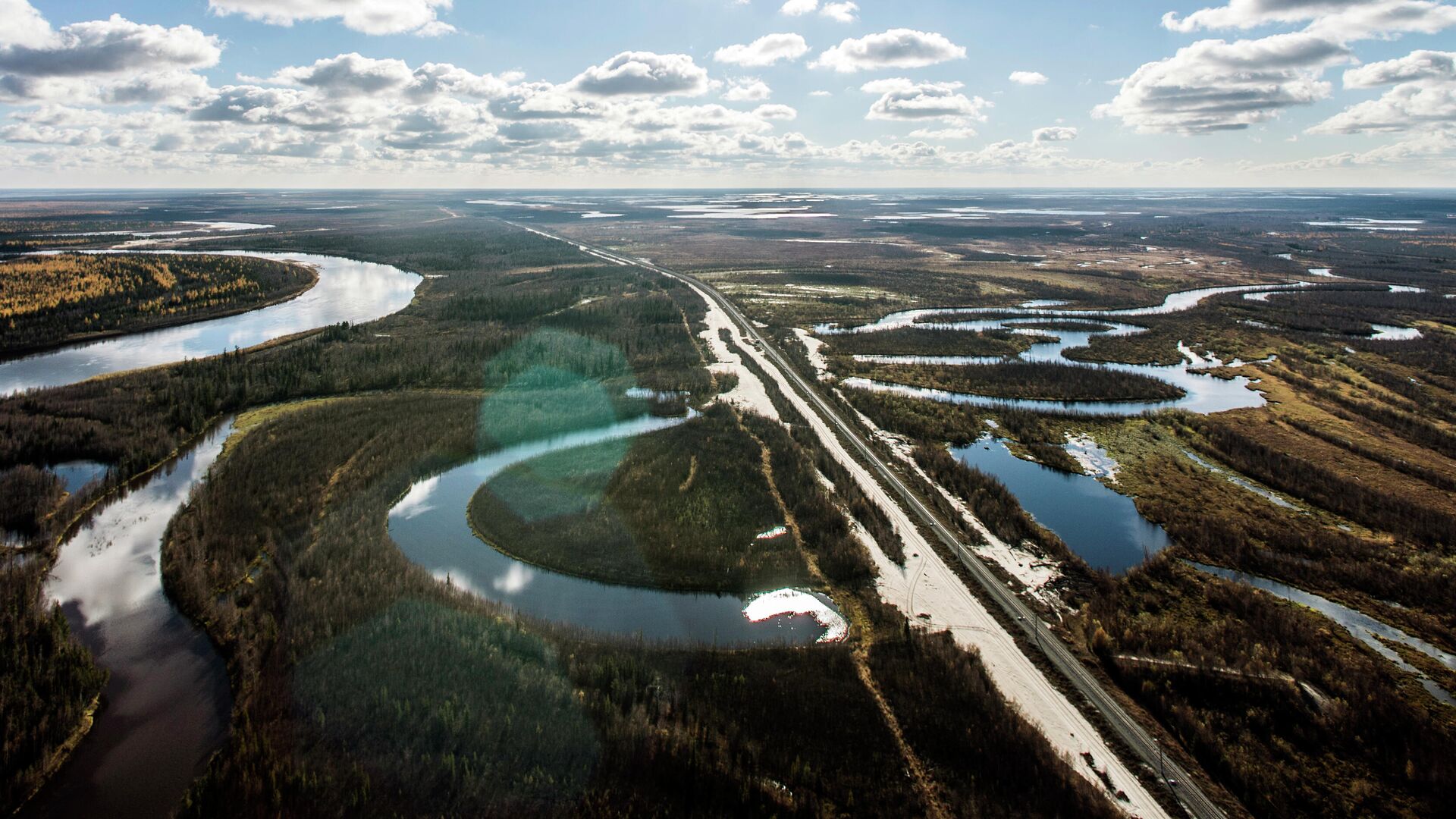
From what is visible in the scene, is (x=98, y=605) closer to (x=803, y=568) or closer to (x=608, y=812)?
(x=608, y=812)

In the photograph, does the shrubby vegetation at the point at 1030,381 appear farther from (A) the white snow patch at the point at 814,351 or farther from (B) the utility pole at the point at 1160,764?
(B) the utility pole at the point at 1160,764

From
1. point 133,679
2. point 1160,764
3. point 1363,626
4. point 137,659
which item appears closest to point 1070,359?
point 1363,626

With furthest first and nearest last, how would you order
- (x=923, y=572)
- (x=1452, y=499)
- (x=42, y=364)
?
(x=42, y=364)
(x=1452, y=499)
(x=923, y=572)

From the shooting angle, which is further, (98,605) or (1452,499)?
(1452,499)

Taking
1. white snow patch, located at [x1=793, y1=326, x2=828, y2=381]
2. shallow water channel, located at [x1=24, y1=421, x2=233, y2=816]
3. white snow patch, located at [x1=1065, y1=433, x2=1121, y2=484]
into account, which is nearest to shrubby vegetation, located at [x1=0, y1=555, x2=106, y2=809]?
shallow water channel, located at [x1=24, y1=421, x2=233, y2=816]

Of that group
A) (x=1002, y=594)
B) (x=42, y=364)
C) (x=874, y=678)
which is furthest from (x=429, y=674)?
(x=42, y=364)

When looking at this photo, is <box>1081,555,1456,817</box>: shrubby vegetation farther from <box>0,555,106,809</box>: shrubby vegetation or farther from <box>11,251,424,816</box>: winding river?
<box>0,555,106,809</box>: shrubby vegetation
